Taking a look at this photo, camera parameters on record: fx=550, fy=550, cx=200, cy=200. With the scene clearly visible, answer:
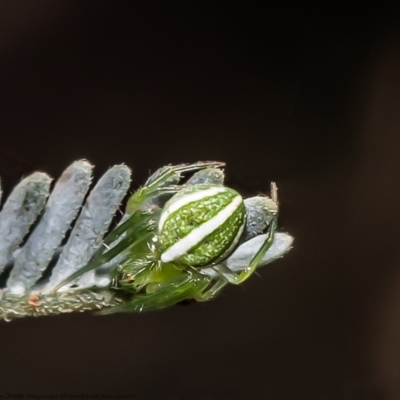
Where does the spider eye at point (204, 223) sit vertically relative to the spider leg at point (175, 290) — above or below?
above

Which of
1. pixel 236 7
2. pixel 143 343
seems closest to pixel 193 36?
pixel 236 7

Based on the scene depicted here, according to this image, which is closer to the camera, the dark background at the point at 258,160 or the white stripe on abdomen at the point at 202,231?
the white stripe on abdomen at the point at 202,231

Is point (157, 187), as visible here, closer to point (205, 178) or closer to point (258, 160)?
point (205, 178)

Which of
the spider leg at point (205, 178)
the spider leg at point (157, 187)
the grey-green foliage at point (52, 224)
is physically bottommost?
the grey-green foliage at point (52, 224)

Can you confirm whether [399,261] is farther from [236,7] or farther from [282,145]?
[236,7]

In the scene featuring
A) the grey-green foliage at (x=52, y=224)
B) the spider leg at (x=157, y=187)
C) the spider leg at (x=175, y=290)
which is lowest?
the spider leg at (x=175, y=290)

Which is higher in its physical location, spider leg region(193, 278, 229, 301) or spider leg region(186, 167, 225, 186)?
spider leg region(186, 167, 225, 186)

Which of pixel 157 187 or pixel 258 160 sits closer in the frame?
pixel 157 187

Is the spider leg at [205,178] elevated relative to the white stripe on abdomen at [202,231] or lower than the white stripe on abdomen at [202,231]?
elevated

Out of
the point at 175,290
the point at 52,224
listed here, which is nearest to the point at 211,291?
the point at 175,290
